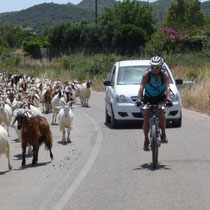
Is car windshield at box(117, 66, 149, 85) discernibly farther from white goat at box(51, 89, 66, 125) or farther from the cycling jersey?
the cycling jersey

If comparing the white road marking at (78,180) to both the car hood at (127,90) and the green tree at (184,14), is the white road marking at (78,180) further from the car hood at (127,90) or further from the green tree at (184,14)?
the green tree at (184,14)

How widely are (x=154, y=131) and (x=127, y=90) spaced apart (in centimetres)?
723

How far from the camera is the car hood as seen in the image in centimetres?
1930

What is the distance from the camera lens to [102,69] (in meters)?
47.7

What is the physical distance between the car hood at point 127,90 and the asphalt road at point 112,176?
1518 mm

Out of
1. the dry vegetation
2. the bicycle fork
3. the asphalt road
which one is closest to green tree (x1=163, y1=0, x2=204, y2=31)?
the dry vegetation

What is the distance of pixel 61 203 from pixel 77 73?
3957 cm

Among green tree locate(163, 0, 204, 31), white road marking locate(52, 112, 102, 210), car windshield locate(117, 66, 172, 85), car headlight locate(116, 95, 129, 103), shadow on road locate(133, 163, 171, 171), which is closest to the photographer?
white road marking locate(52, 112, 102, 210)

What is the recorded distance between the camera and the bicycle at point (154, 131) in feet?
40.2

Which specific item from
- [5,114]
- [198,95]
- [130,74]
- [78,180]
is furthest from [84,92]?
[78,180]

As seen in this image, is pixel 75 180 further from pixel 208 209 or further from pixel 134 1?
pixel 134 1

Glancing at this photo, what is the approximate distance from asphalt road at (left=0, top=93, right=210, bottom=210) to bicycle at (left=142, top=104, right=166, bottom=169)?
0.27 m

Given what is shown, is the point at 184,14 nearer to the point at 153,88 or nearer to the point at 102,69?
the point at 102,69

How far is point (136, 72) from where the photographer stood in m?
20.6
